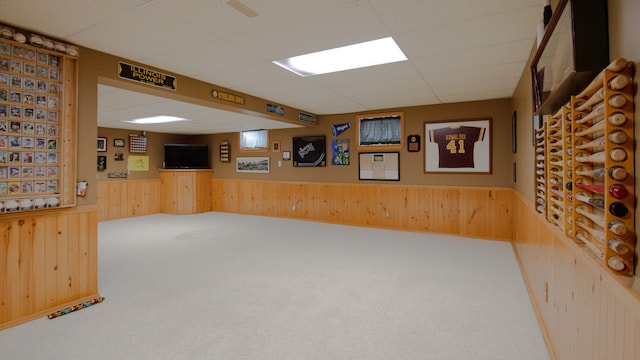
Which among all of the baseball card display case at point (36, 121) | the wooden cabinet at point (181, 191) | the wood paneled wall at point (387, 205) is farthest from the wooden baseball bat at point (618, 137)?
the wooden cabinet at point (181, 191)

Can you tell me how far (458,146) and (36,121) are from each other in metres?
5.68

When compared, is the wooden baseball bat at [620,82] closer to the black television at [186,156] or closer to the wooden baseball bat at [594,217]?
the wooden baseball bat at [594,217]

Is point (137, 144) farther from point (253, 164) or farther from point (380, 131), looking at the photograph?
point (380, 131)

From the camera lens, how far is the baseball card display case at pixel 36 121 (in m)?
2.51

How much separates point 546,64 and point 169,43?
295 cm

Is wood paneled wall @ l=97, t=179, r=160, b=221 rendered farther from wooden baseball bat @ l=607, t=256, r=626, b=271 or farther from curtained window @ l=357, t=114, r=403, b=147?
wooden baseball bat @ l=607, t=256, r=626, b=271

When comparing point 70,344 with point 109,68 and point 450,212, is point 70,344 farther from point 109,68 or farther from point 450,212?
point 450,212

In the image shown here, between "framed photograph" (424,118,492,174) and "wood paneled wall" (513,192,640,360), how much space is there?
9.80 feet

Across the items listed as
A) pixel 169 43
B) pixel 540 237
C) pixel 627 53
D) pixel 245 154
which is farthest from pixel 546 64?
pixel 245 154

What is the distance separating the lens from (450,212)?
5801 millimetres

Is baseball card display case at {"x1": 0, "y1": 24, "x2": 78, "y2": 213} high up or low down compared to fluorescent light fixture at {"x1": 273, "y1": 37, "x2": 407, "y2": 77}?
down

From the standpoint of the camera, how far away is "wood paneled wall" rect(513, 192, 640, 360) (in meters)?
1.01

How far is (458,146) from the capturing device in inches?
225

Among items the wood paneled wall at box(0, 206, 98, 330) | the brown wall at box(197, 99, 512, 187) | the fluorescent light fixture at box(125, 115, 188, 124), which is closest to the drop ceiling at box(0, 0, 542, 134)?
the brown wall at box(197, 99, 512, 187)
